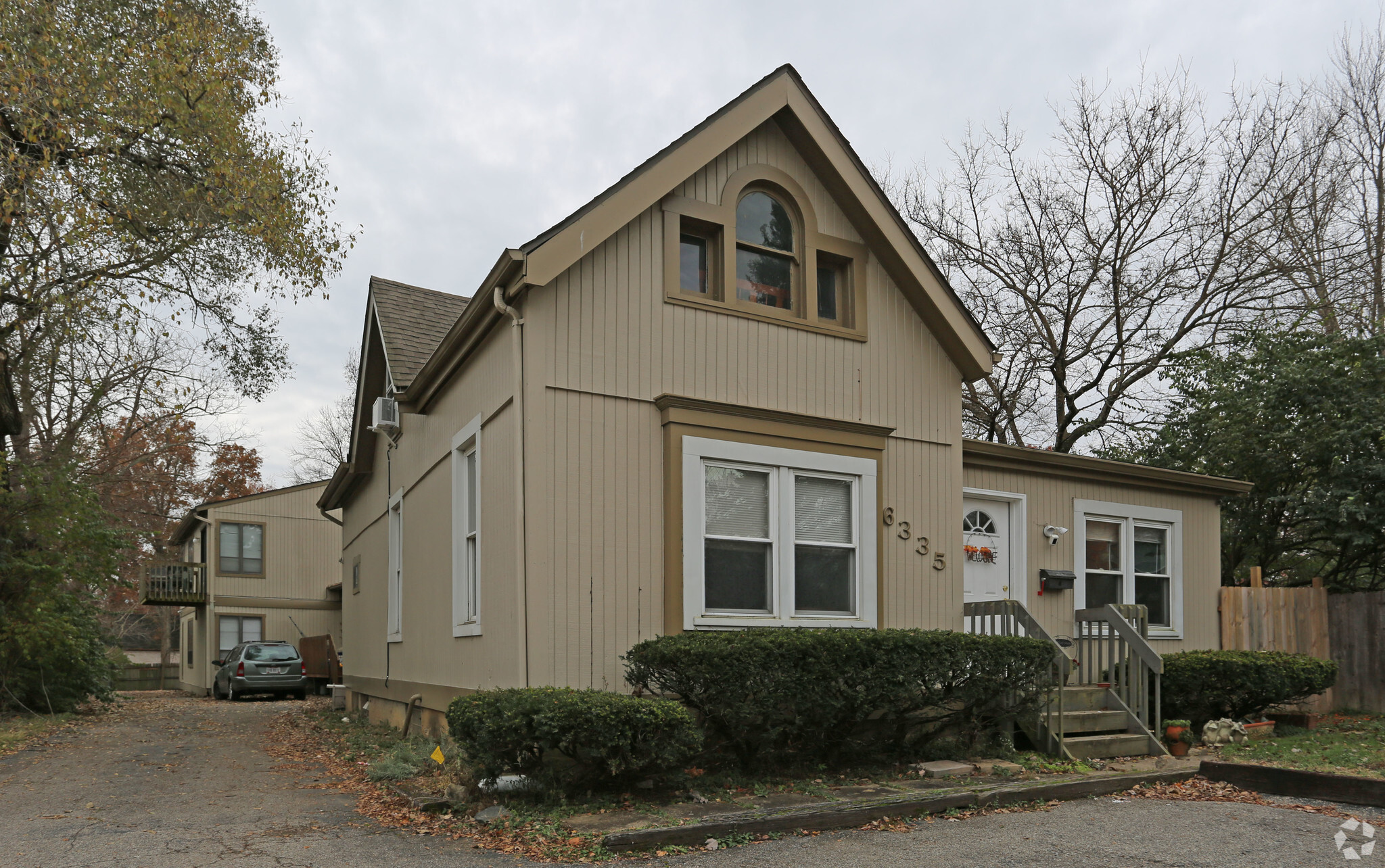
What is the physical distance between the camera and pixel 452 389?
36.8 feet

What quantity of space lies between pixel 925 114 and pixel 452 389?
12435 millimetres

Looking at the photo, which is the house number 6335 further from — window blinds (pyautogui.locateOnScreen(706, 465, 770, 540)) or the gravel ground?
the gravel ground

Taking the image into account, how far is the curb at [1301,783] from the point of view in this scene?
736cm

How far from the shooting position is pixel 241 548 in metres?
30.4

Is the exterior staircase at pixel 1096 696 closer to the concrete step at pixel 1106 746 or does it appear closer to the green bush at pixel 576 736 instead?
the concrete step at pixel 1106 746

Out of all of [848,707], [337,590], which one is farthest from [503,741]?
[337,590]

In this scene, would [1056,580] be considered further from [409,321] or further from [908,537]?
[409,321]

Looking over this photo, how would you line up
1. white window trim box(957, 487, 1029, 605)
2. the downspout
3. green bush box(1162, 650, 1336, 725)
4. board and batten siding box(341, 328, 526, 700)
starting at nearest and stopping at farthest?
the downspout → board and batten siding box(341, 328, 526, 700) → green bush box(1162, 650, 1336, 725) → white window trim box(957, 487, 1029, 605)

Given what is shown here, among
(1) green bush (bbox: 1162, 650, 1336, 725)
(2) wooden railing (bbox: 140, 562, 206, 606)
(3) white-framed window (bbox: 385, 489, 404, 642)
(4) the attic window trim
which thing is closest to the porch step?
(1) green bush (bbox: 1162, 650, 1336, 725)

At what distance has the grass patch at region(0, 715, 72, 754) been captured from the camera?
500 inches

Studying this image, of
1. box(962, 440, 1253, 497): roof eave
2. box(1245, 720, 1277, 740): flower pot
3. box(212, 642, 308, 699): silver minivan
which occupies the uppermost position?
box(962, 440, 1253, 497): roof eave

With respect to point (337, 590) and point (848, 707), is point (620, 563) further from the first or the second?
point (337, 590)

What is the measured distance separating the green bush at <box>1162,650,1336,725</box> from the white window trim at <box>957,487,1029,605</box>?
5.66 feet

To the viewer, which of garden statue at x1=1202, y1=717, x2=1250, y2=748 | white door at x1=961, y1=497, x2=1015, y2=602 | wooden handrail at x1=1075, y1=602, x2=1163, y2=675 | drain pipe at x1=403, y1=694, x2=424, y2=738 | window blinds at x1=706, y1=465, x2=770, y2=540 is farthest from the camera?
white door at x1=961, y1=497, x2=1015, y2=602
